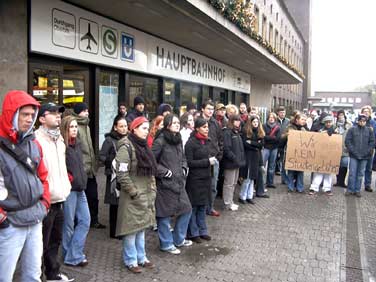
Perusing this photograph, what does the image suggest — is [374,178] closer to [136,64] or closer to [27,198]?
[136,64]

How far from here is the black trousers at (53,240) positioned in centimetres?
364

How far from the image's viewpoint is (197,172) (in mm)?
5316

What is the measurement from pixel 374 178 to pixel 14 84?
9.71 meters

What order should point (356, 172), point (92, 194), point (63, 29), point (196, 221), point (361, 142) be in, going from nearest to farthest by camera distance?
point (196, 221)
point (92, 194)
point (63, 29)
point (361, 142)
point (356, 172)

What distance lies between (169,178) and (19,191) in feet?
7.09

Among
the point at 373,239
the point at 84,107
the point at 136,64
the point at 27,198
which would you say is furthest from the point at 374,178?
the point at 27,198

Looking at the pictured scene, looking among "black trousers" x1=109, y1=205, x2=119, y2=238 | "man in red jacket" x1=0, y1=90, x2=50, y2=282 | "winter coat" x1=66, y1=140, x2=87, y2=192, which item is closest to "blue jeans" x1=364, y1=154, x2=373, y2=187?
"black trousers" x1=109, y1=205, x2=119, y2=238

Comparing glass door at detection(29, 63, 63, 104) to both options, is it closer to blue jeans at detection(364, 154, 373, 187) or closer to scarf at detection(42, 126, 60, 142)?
scarf at detection(42, 126, 60, 142)

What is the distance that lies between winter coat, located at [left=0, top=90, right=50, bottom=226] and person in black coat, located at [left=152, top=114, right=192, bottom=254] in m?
1.88

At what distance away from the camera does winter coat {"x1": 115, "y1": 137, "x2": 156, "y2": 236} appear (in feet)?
13.4

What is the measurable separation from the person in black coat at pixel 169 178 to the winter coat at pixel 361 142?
16.9ft

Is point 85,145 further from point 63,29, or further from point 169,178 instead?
point 63,29

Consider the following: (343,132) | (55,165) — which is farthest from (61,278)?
(343,132)

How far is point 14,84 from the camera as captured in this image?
685 cm
